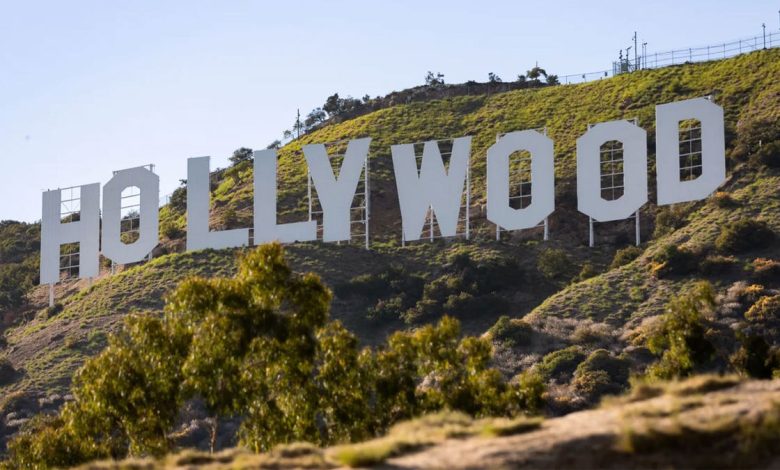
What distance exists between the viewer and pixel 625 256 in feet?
197

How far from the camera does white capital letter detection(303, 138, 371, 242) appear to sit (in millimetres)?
62688

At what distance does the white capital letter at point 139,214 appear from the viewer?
6588 cm

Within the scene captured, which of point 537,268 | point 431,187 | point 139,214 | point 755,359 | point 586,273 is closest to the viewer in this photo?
point 755,359

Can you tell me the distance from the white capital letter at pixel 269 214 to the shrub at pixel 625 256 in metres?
13.2

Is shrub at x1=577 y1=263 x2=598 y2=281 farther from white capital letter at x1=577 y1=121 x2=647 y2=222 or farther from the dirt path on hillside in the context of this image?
the dirt path on hillside

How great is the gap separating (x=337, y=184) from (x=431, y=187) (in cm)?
448

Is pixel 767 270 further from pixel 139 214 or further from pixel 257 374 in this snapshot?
pixel 257 374

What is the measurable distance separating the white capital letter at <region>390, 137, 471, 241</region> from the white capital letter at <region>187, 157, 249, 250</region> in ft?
27.8

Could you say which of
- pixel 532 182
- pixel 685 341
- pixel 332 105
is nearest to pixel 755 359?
pixel 685 341

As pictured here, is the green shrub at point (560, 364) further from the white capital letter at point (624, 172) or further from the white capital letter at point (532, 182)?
the white capital letter at point (532, 182)

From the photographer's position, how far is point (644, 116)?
75.9 m

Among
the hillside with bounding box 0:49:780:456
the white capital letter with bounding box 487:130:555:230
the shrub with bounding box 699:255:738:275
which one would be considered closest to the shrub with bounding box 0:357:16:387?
the hillside with bounding box 0:49:780:456

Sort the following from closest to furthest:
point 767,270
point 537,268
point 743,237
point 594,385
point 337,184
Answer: point 594,385 → point 767,270 → point 743,237 → point 537,268 → point 337,184

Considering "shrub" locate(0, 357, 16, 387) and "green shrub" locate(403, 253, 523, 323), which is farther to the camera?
"green shrub" locate(403, 253, 523, 323)
